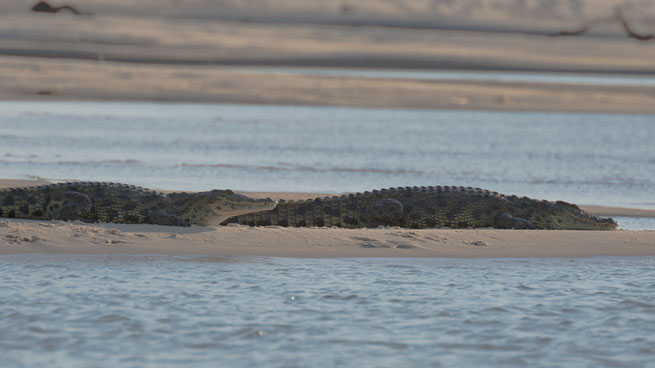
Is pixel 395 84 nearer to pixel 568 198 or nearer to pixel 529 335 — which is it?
pixel 568 198

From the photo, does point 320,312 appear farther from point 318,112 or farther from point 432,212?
point 318,112

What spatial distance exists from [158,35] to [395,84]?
86.6ft

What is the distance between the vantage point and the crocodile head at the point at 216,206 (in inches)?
369

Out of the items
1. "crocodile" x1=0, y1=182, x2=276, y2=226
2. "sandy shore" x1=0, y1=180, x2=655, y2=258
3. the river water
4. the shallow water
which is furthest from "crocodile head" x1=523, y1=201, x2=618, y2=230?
"crocodile" x1=0, y1=182, x2=276, y2=226

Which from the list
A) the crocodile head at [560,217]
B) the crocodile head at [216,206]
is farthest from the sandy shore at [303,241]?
the crocodile head at [560,217]

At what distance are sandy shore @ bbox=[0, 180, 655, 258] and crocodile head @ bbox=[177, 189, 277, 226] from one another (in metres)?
0.20

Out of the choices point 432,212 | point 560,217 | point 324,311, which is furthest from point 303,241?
point 560,217

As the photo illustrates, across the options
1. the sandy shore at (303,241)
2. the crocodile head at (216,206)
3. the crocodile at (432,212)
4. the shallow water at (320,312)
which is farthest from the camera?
the crocodile at (432,212)

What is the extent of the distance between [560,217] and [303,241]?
3624 mm

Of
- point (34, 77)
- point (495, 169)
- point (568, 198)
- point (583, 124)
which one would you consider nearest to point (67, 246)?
point (568, 198)

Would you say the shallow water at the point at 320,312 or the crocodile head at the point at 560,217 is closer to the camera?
the shallow water at the point at 320,312

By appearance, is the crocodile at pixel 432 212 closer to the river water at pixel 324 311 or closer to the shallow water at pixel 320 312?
the river water at pixel 324 311

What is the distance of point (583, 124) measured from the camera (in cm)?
3061

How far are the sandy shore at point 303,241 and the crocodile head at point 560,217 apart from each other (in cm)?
118
